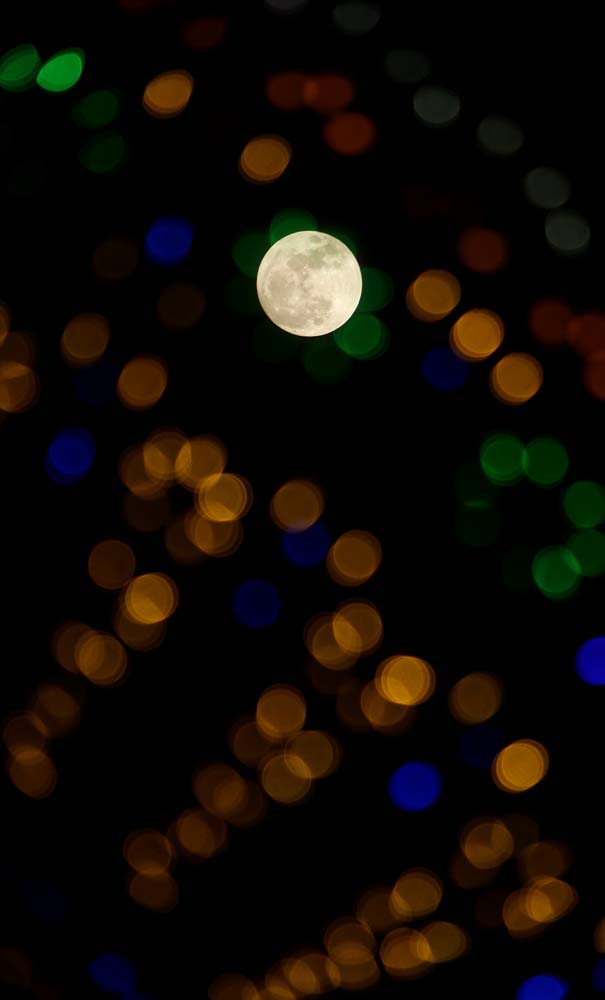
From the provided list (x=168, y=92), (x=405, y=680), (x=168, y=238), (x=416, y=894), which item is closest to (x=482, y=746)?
(x=405, y=680)

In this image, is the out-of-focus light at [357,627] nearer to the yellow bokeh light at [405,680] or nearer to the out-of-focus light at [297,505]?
the yellow bokeh light at [405,680]

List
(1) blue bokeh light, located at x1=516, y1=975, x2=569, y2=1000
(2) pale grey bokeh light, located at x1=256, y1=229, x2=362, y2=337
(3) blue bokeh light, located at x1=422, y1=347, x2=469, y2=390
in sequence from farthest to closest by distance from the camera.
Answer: (3) blue bokeh light, located at x1=422, y1=347, x2=469, y2=390, (1) blue bokeh light, located at x1=516, y1=975, x2=569, y2=1000, (2) pale grey bokeh light, located at x1=256, y1=229, x2=362, y2=337

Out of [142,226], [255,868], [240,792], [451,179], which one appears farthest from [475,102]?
[255,868]

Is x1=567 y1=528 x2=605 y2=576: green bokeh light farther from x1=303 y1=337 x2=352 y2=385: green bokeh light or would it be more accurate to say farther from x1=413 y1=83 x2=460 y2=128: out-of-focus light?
x1=413 y1=83 x2=460 y2=128: out-of-focus light

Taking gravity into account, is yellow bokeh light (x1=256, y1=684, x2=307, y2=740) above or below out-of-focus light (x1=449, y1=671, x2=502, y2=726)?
below

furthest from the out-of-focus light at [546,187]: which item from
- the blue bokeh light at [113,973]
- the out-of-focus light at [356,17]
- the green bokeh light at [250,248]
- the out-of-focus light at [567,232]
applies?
the blue bokeh light at [113,973]

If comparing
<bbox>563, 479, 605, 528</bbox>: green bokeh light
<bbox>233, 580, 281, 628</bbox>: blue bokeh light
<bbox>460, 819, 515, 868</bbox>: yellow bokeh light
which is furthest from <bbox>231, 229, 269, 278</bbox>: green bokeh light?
<bbox>460, 819, 515, 868</bbox>: yellow bokeh light

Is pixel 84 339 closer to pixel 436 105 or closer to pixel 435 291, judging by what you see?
pixel 435 291
